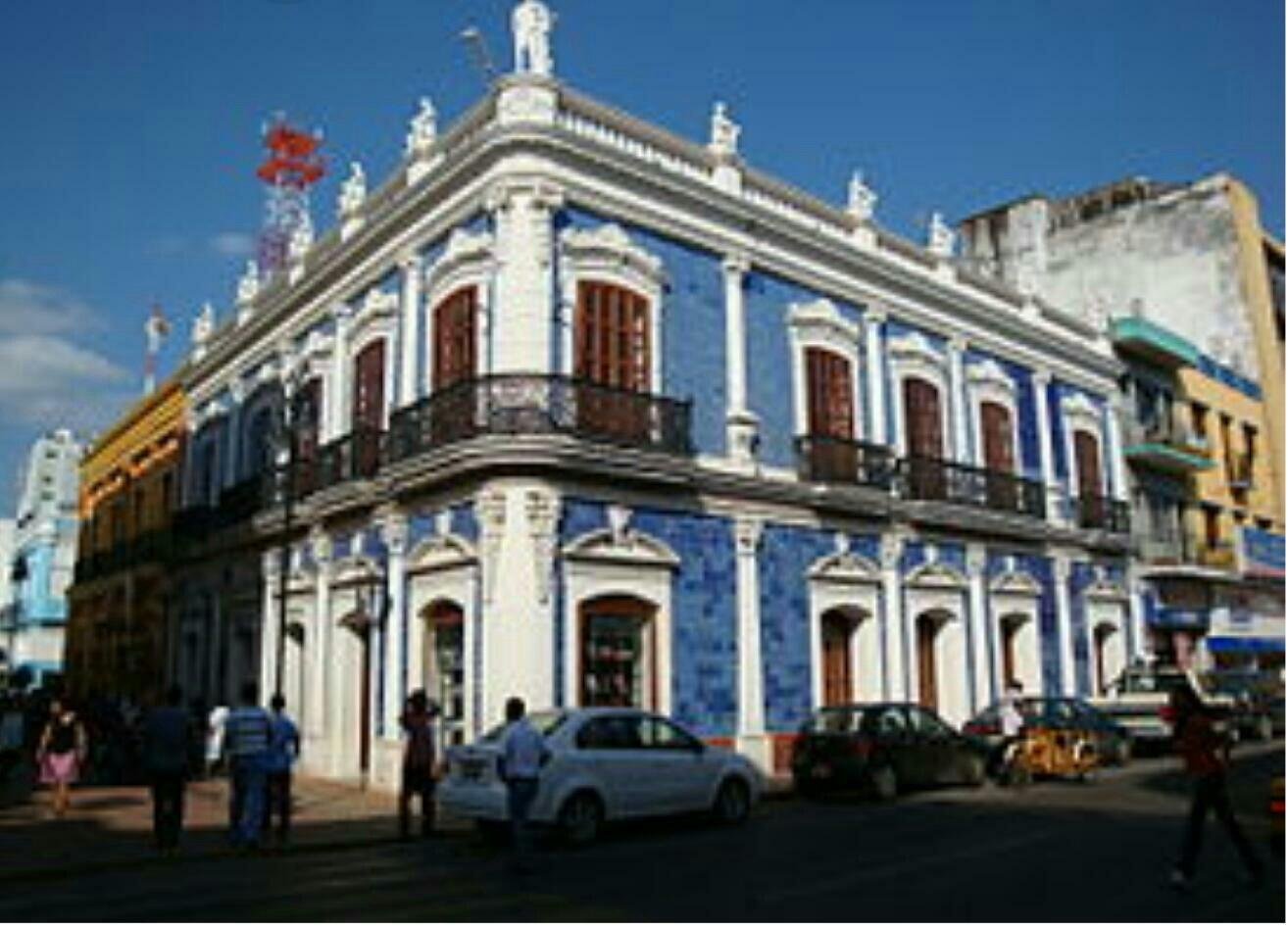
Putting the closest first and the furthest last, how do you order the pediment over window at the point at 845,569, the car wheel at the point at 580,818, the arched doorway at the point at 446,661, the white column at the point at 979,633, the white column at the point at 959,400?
1. the car wheel at the point at 580,818
2. the arched doorway at the point at 446,661
3. the pediment over window at the point at 845,569
4. the white column at the point at 979,633
5. the white column at the point at 959,400

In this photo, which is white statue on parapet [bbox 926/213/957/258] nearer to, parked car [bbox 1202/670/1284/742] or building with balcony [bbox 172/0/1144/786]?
building with balcony [bbox 172/0/1144/786]

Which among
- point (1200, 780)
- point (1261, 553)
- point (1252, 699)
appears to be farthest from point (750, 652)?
point (1261, 553)

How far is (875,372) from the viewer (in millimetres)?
19797

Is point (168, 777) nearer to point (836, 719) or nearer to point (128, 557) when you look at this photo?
point (836, 719)

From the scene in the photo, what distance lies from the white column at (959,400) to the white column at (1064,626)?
375 cm

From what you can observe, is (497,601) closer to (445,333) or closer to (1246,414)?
(445,333)

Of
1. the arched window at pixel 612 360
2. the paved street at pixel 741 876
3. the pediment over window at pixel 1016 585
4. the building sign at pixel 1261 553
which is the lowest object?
the paved street at pixel 741 876

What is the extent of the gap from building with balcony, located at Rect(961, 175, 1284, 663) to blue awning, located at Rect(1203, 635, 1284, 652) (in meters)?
0.46

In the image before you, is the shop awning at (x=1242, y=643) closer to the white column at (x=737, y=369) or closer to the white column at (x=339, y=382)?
the white column at (x=737, y=369)

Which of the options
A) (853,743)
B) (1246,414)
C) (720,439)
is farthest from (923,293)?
(1246,414)

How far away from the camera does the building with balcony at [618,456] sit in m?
14.6

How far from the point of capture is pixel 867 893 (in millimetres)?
7582

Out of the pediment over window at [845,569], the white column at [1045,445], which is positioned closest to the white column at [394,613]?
the pediment over window at [845,569]

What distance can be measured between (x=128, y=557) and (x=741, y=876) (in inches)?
964
